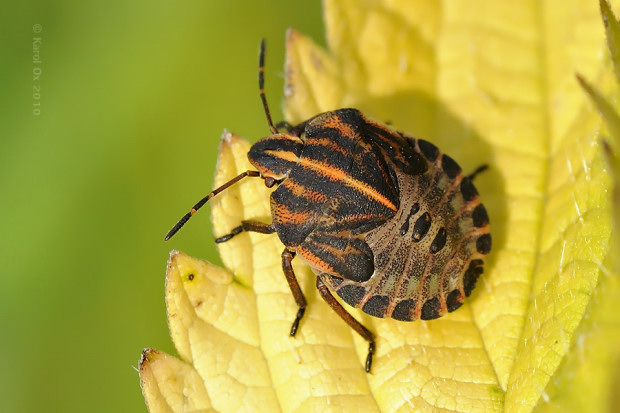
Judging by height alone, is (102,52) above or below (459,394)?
above

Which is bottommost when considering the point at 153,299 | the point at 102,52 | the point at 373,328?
the point at 373,328

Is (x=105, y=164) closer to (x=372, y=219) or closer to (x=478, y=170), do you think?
(x=372, y=219)

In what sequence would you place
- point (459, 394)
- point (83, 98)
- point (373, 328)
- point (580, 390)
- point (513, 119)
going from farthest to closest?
1. point (83, 98)
2. point (513, 119)
3. point (373, 328)
4. point (459, 394)
5. point (580, 390)

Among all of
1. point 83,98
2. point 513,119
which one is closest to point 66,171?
point 83,98

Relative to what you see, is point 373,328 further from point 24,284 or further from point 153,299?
point 24,284

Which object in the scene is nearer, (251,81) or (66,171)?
(66,171)

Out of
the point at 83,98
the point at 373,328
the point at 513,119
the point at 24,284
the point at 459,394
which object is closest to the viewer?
the point at 459,394
